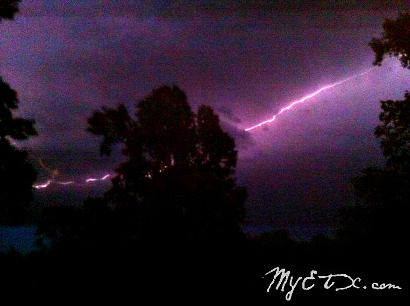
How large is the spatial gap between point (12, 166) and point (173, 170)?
638 centimetres

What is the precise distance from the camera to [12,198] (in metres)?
14.0

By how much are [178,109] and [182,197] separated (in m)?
3.78

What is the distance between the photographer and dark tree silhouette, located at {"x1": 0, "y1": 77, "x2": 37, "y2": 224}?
13.9 meters

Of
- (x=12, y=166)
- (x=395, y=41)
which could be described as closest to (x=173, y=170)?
(x=12, y=166)

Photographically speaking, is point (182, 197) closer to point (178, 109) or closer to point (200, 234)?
point (200, 234)

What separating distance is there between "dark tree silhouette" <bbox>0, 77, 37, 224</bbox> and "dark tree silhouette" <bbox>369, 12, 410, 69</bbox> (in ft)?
32.5

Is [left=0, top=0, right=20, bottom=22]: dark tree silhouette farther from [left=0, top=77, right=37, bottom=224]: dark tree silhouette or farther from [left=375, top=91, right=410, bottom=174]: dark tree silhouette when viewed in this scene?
[left=375, top=91, right=410, bottom=174]: dark tree silhouette

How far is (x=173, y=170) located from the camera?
61.6 ft

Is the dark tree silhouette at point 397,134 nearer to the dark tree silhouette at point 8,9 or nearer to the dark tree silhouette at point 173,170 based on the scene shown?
the dark tree silhouette at point 173,170

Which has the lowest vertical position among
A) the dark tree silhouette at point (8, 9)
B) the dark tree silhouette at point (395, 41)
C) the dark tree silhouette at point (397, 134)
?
the dark tree silhouette at point (397, 134)

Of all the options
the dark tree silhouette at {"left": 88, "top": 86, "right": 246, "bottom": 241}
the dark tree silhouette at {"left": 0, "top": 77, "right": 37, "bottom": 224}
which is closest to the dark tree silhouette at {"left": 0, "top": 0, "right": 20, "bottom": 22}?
the dark tree silhouette at {"left": 0, "top": 77, "right": 37, "bottom": 224}

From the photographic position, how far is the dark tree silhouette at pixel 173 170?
1792 cm

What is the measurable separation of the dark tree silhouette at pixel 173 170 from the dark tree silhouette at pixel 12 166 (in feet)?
15.0

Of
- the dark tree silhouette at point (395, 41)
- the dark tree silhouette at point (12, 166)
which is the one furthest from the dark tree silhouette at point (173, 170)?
the dark tree silhouette at point (395, 41)
